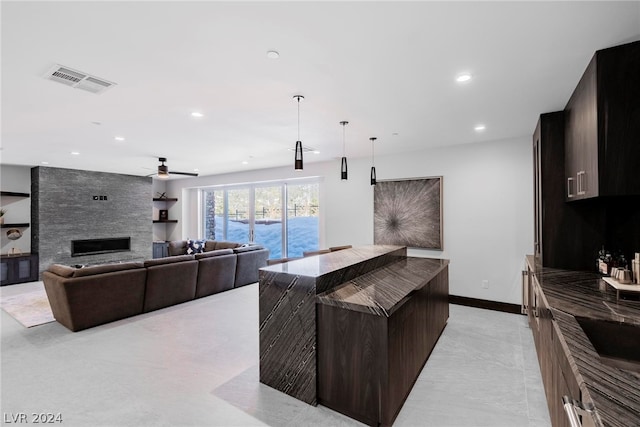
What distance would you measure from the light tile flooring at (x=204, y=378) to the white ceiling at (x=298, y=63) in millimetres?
2602

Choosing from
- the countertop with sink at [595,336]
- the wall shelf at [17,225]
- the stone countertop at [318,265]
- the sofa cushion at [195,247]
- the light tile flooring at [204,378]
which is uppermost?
the wall shelf at [17,225]

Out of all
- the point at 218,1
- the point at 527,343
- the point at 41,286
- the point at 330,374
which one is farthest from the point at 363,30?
the point at 41,286

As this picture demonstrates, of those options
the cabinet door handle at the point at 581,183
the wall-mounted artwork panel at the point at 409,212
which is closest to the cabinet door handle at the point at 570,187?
the cabinet door handle at the point at 581,183

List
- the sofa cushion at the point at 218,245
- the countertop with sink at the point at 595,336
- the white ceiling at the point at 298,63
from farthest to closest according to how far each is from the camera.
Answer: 1. the sofa cushion at the point at 218,245
2. the white ceiling at the point at 298,63
3. the countertop with sink at the point at 595,336

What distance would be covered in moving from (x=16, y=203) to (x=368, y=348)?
8.77 meters

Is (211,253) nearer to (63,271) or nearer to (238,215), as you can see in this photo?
(63,271)

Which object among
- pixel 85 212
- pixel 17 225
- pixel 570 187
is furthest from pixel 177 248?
pixel 570 187

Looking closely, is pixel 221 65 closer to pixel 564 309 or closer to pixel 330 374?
pixel 330 374

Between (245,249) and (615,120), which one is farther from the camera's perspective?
(245,249)

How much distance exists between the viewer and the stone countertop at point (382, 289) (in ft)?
6.73

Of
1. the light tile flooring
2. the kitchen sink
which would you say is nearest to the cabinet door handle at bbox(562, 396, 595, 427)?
the kitchen sink

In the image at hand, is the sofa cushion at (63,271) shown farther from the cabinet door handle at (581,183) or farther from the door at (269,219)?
the cabinet door handle at (581,183)

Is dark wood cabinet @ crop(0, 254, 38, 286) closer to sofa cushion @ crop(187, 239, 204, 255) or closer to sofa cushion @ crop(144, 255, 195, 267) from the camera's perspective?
sofa cushion @ crop(187, 239, 204, 255)

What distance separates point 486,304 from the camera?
4.60m
